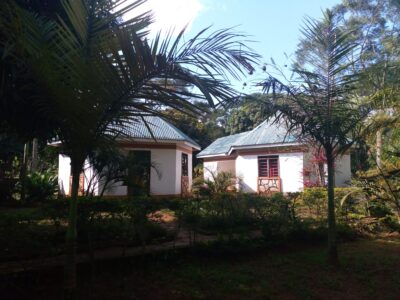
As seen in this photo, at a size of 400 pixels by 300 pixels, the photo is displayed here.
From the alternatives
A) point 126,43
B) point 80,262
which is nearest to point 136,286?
point 80,262

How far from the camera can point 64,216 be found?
194 inches

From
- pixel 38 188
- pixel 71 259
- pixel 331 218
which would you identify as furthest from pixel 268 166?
pixel 71 259

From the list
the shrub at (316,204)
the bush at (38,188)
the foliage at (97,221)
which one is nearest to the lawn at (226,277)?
the foliage at (97,221)

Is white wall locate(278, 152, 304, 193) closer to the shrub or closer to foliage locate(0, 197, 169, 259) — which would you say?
the shrub

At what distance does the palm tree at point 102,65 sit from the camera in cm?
284

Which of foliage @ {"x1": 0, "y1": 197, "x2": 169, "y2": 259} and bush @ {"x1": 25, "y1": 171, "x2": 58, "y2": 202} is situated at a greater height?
bush @ {"x1": 25, "y1": 171, "x2": 58, "y2": 202}

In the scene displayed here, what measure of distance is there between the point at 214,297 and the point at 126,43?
3204 mm

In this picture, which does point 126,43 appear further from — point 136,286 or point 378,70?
point 378,70

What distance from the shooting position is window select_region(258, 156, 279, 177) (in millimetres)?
18219

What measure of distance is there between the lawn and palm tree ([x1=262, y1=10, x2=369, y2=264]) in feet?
2.05

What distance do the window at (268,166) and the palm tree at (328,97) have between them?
1275cm

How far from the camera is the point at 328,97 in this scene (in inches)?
215

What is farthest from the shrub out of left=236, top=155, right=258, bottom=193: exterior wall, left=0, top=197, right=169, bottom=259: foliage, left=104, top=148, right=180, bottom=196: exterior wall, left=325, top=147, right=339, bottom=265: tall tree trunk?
left=236, top=155, right=258, bottom=193: exterior wall

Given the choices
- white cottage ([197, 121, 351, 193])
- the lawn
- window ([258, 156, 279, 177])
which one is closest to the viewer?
the lawn
